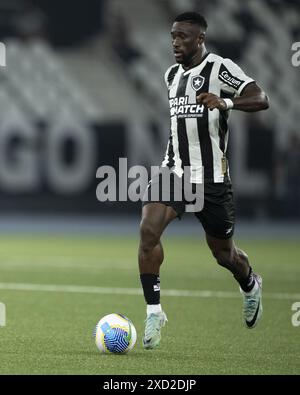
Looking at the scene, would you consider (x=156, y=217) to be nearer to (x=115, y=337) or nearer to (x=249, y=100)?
(x=115, y=337)

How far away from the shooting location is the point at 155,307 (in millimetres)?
7188

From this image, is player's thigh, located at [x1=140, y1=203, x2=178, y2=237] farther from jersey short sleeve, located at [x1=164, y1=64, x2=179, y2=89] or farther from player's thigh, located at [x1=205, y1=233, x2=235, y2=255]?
jersey short sleeve, located at [x1=164, y1=64, x2=179, y2=89]

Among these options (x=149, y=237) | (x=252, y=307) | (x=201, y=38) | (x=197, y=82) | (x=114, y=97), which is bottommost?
(x=252, y=307)

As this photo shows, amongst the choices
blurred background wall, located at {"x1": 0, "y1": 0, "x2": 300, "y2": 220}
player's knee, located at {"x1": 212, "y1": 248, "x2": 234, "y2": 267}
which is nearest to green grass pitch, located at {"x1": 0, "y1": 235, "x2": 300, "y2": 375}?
player's knee, located at {"x1": 212, "y1": 248, "x2": 234, "y2": 267}

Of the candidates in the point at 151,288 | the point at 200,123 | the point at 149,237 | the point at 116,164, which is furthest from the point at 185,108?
the point at 116,164

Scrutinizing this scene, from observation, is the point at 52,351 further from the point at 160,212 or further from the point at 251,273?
the point at 251,273

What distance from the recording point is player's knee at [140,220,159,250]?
718 centimetres

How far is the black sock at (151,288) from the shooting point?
7.23m

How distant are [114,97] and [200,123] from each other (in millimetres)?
18075

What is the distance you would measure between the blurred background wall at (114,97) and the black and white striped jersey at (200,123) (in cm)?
1349

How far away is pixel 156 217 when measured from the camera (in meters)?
7.25

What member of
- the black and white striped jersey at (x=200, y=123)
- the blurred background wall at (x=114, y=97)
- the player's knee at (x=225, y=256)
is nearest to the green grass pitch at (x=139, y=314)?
the player's knee at (x=225, y=256)

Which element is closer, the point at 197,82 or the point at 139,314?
the point at 197,82
